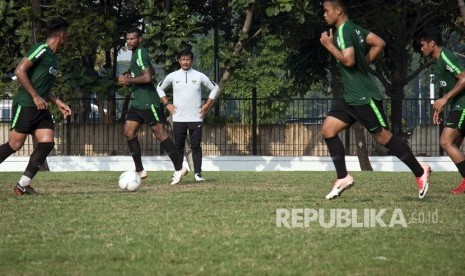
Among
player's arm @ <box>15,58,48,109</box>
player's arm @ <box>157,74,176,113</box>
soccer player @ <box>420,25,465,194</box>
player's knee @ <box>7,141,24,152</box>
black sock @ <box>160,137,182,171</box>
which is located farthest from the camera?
player's arm @ <box>157,74,176,113</box>

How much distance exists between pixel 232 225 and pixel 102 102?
67.9 ft

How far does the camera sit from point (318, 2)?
26156 millimetres

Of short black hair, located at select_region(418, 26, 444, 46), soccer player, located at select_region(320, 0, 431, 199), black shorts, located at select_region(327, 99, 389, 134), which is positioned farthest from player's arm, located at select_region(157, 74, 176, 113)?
black shorts, located at select_region(327, 99, 389, 134)

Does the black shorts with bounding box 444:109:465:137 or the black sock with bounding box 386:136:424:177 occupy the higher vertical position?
the black shorts with bounding box 444:109:465:137

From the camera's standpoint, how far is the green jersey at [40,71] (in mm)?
12016

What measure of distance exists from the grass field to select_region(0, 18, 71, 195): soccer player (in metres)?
0.56

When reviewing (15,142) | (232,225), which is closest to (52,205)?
(15,142)

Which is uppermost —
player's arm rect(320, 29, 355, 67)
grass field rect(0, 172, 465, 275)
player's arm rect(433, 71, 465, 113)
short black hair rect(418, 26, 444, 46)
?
short black hair rect(418, 26, 444, 46)

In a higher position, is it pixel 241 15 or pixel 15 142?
pixel 241 15

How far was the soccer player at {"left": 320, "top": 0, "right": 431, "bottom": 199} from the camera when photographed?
10.9 metres

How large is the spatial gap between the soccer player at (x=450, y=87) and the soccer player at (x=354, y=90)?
1160mm

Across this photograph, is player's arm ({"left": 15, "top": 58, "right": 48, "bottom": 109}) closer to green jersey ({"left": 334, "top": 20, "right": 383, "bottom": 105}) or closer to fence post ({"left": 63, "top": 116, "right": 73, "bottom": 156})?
green jersey ({"left": 334, "top": 20, "right": 383, "bottom": 105})

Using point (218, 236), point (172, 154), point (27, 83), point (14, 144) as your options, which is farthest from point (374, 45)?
point (172, 154)

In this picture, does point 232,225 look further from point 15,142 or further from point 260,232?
point 15,142
